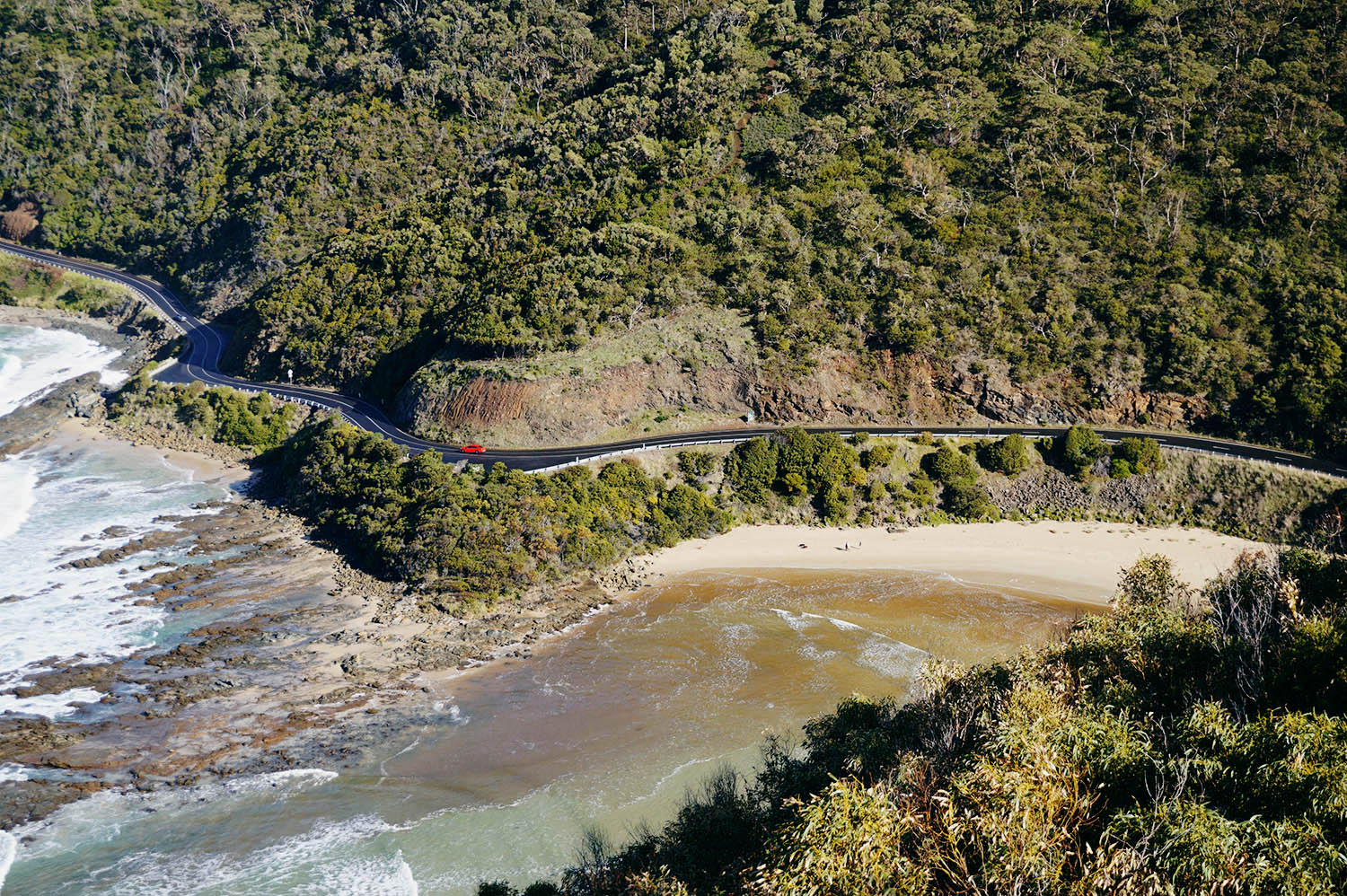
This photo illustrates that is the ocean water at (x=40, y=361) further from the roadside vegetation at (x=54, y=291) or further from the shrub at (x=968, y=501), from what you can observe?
the shrub at (x=968, y=501)

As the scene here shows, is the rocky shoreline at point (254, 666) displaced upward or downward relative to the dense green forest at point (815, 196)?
downward

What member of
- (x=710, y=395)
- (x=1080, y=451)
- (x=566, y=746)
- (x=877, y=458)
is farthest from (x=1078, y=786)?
(x=710, y=395)

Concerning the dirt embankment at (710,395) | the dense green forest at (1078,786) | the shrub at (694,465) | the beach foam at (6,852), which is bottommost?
the beach foam at (6,852)

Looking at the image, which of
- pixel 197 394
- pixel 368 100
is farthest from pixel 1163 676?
pixel 368 100

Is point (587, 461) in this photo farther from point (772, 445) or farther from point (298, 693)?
point (298, 693)

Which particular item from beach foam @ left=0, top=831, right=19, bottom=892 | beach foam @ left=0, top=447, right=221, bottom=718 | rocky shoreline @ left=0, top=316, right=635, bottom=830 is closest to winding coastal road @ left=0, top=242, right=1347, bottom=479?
rocky shoreline @ left=0, top=316, right=635, bottom=830

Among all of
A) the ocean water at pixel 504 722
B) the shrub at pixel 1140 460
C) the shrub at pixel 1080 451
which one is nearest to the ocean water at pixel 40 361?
the ocean water at pixel 504 722
